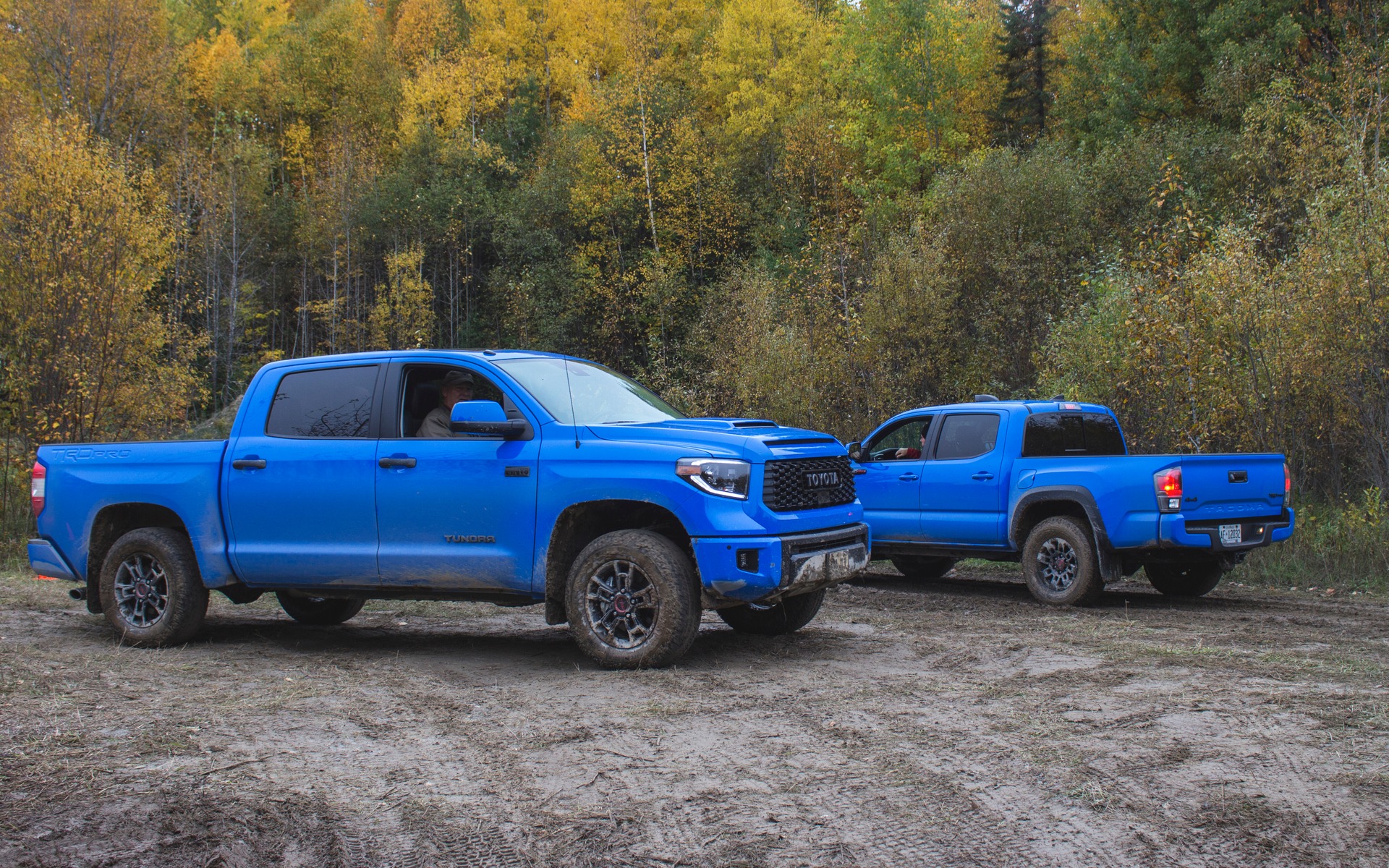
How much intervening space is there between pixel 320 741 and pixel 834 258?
21345 millimetres

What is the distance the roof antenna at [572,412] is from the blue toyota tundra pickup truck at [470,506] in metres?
0.02

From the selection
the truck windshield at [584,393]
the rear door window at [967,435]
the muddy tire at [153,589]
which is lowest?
the muddy tire at [153,589]

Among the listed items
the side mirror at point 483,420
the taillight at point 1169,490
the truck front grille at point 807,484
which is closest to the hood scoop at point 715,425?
the truck front grille at point 807,484

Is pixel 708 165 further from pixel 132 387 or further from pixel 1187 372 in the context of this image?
pixel 1187 372

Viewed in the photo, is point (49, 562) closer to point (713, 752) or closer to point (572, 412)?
point (572, 412)

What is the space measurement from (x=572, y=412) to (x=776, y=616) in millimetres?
2190

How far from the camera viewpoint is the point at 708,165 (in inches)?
1598

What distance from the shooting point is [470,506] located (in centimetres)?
658

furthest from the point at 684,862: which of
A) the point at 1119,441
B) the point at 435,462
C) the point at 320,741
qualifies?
the point at 1119,441


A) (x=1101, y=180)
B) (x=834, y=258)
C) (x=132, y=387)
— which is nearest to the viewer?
(x=132, y=387)

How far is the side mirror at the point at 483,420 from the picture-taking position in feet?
20.9

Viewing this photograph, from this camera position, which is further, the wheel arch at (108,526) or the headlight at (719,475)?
the wheel arch at (108,526)

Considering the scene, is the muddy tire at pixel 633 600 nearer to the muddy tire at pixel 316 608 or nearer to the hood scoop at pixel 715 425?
the hood scoop at pixel 715 425

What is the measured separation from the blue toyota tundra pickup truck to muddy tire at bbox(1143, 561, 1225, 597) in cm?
454
